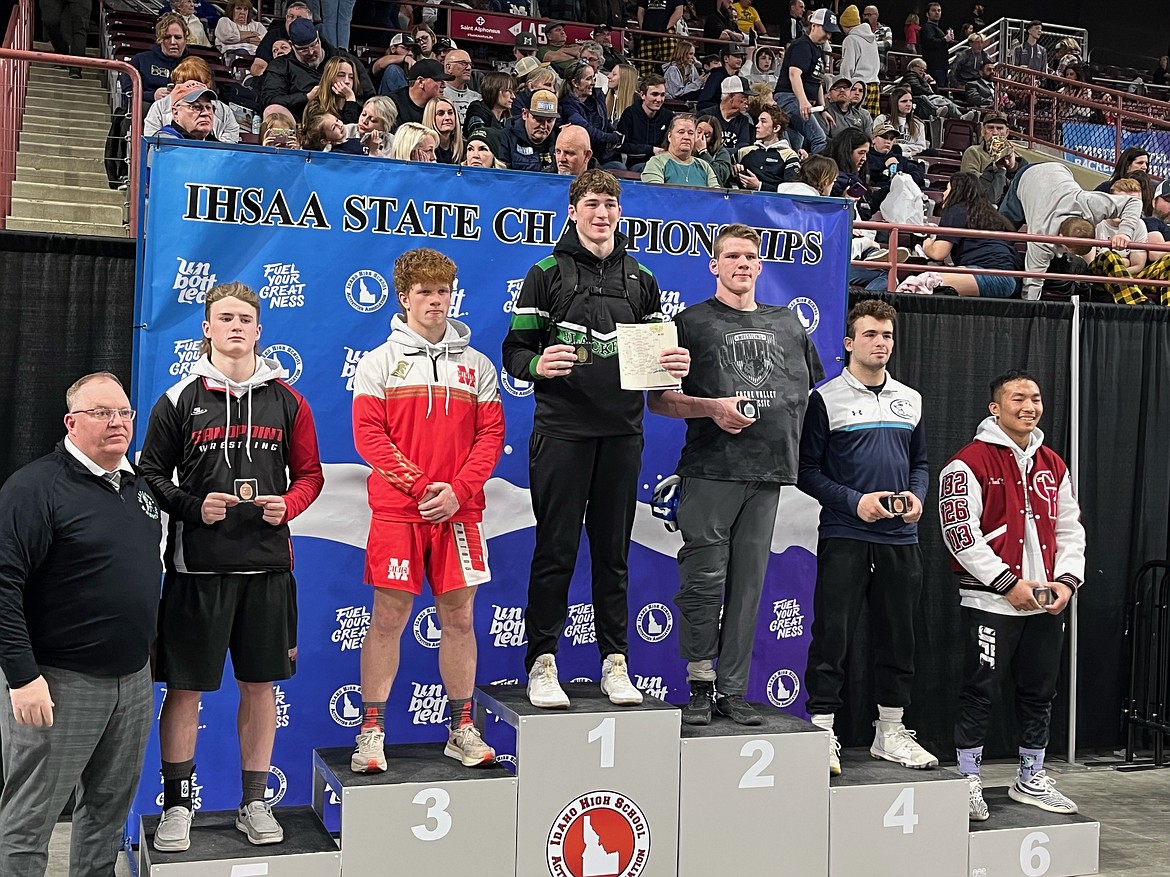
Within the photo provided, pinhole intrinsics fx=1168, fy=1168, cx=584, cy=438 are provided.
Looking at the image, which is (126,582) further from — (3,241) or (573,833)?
(3,241)

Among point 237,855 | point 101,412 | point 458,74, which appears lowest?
point 237,855

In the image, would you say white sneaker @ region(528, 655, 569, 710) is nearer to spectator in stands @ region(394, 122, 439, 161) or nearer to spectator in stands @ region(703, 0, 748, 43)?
spectator in stands @ region(394, 122, 439, 161)

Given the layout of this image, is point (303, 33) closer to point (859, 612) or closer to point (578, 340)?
point (578, 340)

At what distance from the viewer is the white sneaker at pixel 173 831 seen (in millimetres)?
3469

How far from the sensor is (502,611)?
474 cm

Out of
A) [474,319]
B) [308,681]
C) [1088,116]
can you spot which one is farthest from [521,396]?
[1088,116]

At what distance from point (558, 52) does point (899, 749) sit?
754 cm

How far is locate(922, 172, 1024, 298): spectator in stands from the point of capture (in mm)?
6250

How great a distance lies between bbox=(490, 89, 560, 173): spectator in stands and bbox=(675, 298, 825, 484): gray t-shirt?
2803 mm

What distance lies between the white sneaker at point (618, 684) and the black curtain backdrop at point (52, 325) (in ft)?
7.12

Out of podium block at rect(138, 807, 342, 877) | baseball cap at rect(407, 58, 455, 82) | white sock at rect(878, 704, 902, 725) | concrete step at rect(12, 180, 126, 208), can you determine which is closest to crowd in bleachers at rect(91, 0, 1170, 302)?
baseball cap at rect(407, 58, 455, 82)

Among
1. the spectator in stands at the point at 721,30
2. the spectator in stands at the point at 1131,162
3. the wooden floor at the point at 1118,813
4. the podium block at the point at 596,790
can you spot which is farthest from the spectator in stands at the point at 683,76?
the podium block at the point at 596,790

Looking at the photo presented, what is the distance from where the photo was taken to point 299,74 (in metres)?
7.95

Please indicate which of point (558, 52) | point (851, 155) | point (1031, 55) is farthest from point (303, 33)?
point (1031, 55)
